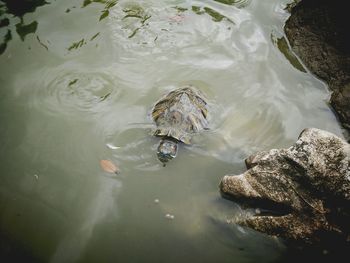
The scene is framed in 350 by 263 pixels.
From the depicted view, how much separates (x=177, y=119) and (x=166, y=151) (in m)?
0.50

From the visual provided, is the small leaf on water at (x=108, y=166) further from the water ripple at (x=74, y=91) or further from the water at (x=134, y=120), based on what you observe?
the water ripple at (x=74, y=91)

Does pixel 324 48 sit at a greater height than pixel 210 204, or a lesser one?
greater

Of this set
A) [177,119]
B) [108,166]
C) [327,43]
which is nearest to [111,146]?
[108,166]

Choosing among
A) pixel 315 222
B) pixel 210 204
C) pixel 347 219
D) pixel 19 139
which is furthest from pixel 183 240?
pixel 19 139

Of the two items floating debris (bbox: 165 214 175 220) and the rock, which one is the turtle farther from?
the rock

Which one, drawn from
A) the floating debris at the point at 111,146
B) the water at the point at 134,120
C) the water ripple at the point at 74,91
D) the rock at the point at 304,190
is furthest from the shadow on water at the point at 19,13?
A: the rock at the point at 304,190

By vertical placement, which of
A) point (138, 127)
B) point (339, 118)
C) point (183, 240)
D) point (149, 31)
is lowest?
point (183, 240)

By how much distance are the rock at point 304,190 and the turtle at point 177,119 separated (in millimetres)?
994

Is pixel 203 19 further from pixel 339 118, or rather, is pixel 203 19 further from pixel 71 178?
pixel 71 178

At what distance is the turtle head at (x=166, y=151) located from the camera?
395 cm

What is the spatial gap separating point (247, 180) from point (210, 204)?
54 centimetres

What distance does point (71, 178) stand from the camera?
3.82m

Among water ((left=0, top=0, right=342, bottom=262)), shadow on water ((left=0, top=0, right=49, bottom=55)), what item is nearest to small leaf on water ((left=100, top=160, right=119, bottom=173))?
water ((left=0, top=0, right=342, bottom=262))

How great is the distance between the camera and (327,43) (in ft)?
17.0
